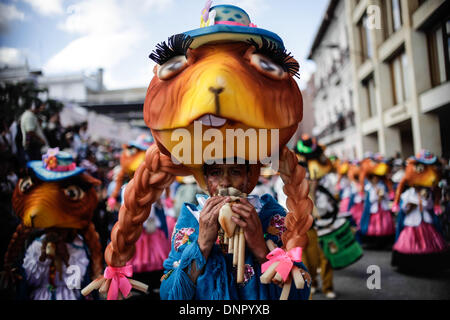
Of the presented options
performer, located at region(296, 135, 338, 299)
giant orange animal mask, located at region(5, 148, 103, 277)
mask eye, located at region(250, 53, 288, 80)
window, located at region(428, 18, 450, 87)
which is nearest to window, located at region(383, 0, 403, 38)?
window, located at region(428, 18, 450, 87)

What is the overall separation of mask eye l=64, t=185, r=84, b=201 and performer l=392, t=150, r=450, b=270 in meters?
4.29

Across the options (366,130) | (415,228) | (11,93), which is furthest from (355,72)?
(11,93)

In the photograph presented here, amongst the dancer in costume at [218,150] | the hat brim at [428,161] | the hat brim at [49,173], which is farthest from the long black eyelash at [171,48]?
the hat brim at [428,161]

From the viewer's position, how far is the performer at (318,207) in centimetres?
409

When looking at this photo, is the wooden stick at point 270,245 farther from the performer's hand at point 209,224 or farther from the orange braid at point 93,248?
the orange braid at point 93,248

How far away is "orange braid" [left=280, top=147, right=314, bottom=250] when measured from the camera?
1.47 m

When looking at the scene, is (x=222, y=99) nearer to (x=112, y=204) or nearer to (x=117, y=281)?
(x=117, y=281)

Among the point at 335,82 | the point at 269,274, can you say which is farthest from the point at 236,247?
the point at 335,82

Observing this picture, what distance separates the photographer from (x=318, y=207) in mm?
4297

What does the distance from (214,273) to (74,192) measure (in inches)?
58.7

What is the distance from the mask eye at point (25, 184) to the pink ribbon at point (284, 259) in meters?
1.94

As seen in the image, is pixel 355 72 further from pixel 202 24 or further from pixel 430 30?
pixel 202 24

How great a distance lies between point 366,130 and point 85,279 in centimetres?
1137

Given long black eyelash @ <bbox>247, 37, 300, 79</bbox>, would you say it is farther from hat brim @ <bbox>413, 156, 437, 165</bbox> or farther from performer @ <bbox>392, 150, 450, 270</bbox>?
performer @ <bbox>392, 150, 450, 270</bbox>
